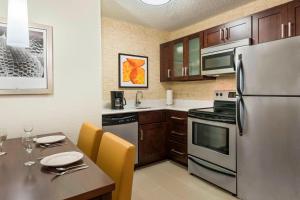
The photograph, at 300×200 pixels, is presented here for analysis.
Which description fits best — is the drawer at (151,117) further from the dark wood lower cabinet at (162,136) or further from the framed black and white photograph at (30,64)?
the framed black and white photograph at (30,64)

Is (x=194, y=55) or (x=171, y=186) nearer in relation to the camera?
(x=171, y=186)

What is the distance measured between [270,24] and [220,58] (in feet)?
2.17

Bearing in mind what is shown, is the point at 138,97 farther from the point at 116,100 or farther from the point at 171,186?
the point at 171,186

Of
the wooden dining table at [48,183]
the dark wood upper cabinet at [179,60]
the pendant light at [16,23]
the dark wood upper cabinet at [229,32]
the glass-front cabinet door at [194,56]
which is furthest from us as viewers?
the dark wood upper cabinet at [179,60]

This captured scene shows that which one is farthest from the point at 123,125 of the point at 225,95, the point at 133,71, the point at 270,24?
the point at 270,24

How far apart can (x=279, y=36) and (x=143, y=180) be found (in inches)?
94.0

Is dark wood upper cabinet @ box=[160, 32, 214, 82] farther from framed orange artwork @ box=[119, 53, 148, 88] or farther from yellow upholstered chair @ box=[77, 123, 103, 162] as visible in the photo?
yellow upholstered chair @ box=[77, 123, 103, 162]

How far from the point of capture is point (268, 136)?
1846 millimetres

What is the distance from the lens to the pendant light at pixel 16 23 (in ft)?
4.36

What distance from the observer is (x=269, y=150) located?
1.84 metres

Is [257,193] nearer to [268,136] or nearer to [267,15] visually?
[268,136]

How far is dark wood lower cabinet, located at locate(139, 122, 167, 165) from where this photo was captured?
3015 mm

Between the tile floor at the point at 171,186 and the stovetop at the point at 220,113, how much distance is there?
33.6 inches

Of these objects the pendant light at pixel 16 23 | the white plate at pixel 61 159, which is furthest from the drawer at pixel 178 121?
the pendant light at pixel 16 23
